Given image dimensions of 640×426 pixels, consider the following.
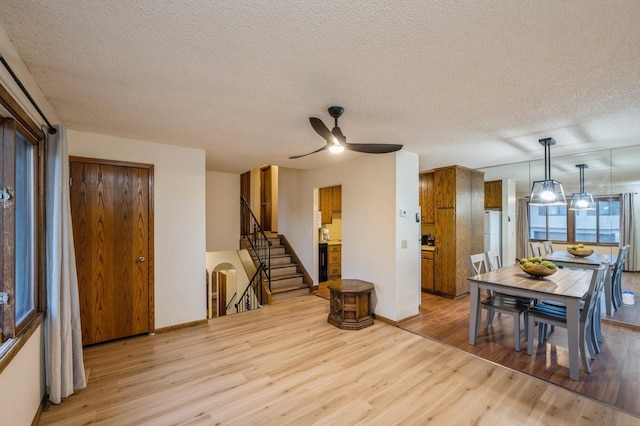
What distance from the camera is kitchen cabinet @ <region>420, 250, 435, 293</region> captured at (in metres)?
5.53

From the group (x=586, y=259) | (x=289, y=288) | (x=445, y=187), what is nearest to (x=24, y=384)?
(x=289, y=288)

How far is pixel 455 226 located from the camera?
5.09m

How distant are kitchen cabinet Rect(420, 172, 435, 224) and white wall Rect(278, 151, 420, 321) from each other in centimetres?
146

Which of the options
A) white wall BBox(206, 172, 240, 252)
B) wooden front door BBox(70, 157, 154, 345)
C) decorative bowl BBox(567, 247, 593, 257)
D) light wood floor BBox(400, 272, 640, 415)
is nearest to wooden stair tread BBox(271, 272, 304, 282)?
white wall BBox(206, 172, 240, 252)

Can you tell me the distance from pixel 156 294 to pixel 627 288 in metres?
6.91

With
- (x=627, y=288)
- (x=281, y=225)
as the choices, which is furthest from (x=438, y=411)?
(x=281, y=225)

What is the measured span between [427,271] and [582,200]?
2.65 meters

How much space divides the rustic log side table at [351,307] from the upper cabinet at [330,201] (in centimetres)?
280

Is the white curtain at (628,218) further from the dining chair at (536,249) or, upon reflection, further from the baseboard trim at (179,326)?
the baseboard trim at (179,326)

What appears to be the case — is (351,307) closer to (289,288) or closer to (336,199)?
(289,288)

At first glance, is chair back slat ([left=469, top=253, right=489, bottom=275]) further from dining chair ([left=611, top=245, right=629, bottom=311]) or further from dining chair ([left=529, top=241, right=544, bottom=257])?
dining chair ([left=611, top=245, right=629, bottom=311])

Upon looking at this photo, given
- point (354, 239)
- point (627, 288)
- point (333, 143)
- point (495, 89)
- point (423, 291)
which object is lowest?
point (423, 291)

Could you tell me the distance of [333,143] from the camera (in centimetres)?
257

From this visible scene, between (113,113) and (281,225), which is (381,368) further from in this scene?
(281,225)
